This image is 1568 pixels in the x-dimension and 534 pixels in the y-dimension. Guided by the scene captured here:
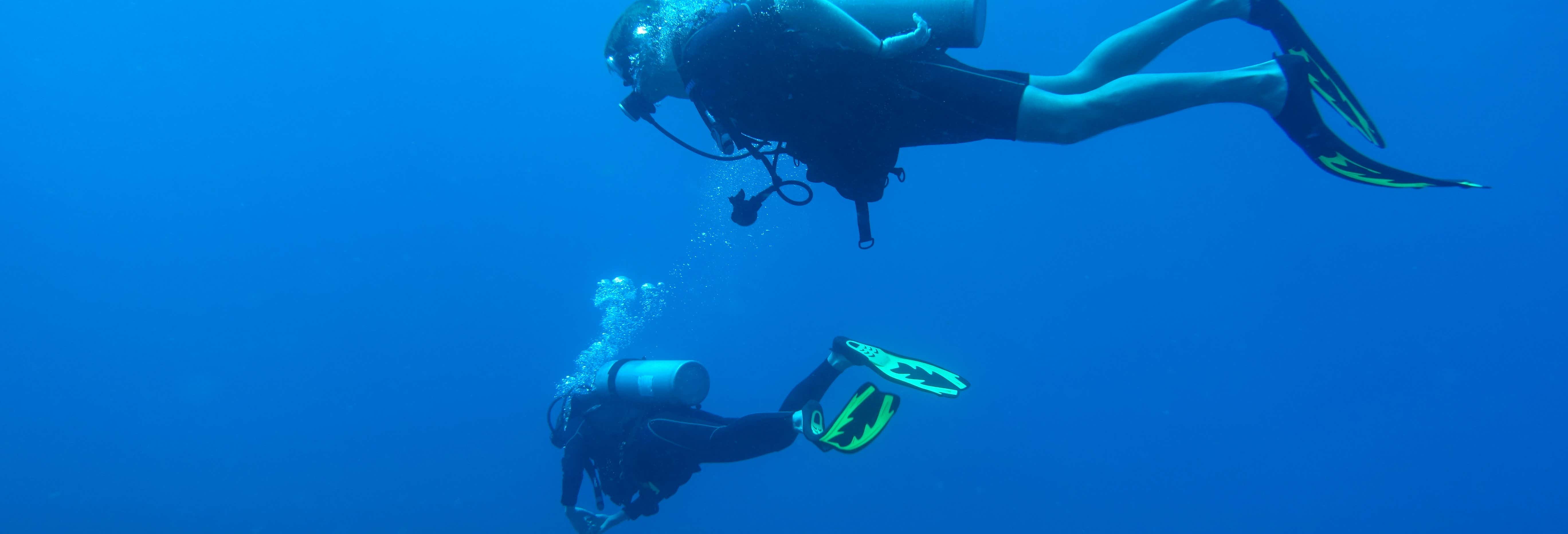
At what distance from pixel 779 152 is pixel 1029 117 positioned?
46.1 inches

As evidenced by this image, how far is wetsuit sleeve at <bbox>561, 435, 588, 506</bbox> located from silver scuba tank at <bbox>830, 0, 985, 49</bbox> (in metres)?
4.39

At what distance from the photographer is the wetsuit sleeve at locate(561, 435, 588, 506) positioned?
5.76 m

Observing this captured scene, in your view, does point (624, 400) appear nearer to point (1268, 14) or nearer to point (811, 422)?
point (811, 422)

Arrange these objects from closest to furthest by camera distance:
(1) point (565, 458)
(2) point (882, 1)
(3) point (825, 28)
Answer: (3) point (825, 28) → (2) point (882, 1) → (1) point (565, 458)

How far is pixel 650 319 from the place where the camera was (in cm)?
4934

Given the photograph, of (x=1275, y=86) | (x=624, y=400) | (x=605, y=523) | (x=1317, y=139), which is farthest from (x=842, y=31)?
(x=605, y=523)

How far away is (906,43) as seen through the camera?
2660 mm

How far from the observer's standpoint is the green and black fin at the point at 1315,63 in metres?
2.83

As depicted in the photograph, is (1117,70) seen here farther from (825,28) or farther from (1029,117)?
(825,28)

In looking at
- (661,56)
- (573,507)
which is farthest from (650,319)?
(661,56)

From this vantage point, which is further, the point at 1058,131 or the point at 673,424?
the point at 673,424

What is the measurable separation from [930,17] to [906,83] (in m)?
0.33

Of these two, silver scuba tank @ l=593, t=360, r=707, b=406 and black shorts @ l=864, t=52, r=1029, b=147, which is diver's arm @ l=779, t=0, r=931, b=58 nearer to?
black shorts @ l=864, t=52, r=1029, b=147

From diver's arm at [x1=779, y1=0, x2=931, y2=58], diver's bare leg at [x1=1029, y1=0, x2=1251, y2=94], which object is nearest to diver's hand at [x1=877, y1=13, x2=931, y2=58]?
diver's arm at [x1=779, y1=0, x2=931, y2=58]
